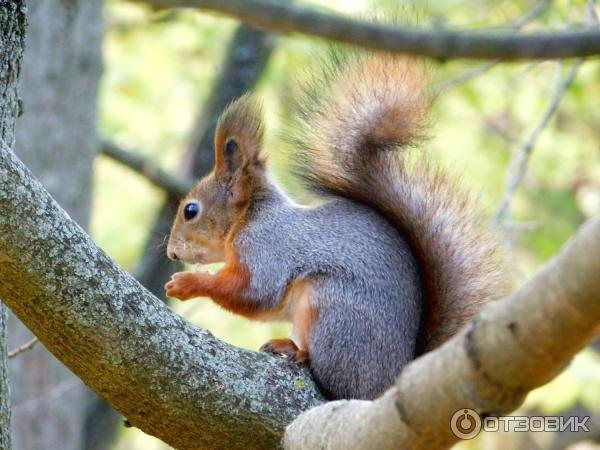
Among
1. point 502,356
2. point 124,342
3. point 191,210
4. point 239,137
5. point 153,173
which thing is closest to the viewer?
point 502,356

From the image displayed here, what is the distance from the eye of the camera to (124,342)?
1843mm

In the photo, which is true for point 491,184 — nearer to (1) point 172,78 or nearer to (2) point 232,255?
(1) point 172,78

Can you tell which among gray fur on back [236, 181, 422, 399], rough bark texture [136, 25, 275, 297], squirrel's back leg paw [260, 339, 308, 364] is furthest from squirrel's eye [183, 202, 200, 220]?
rough bark texture [136, 25, 275, 297]

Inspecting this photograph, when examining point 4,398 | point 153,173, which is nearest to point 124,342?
point 4,398

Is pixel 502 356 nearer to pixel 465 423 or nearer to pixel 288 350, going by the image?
pixel 465 423

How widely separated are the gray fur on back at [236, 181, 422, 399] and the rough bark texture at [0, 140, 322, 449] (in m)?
0.38

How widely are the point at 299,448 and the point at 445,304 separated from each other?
892mm

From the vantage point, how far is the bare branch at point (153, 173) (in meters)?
4.75

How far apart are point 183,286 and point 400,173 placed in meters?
0.71

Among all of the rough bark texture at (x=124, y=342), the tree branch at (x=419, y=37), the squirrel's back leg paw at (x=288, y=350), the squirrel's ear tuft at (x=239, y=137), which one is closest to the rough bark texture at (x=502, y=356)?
the rough bark texture at (x=124, y=342)

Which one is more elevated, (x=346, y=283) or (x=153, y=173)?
(x=153, y=173)

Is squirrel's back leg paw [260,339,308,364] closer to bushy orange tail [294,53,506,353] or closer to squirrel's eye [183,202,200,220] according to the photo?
bushy orange tail [294,53,506,353]

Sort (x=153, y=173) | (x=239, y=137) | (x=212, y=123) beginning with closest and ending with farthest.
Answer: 1. (x=239, y=137)
2. (x=153, y=173)
3. (x=212, y=123)

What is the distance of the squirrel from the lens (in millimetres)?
2523
